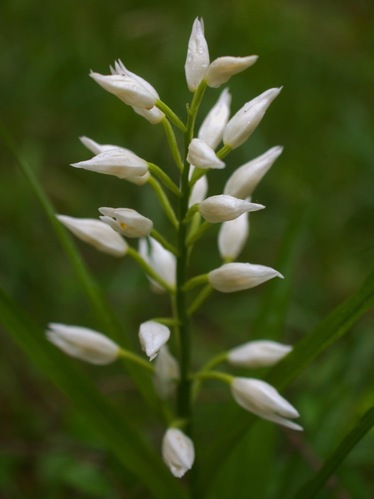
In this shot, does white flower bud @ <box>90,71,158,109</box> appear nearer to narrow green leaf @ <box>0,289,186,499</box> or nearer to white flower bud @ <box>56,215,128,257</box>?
white flower bud @ <box>56,215,128,257</box>

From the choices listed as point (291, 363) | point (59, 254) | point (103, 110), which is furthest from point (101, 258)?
point (291, 363)

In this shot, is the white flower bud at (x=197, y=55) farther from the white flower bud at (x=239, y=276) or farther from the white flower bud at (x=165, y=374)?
the white flower bud at (x=165, y=374)

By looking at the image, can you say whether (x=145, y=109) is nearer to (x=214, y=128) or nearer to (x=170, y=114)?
(x=170, y=114)

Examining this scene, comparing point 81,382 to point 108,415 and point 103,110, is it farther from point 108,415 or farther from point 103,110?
point 103,110

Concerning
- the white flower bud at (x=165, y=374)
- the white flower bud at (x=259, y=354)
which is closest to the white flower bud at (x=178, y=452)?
the white flower bud at (x=165, y=374)

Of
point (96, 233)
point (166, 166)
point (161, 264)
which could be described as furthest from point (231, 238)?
point (166, 166)

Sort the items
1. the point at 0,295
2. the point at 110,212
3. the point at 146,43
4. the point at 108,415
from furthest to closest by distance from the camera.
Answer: the point at 146,43 < the point at 108,415 < the point at 0,295 < the point at 110,212
